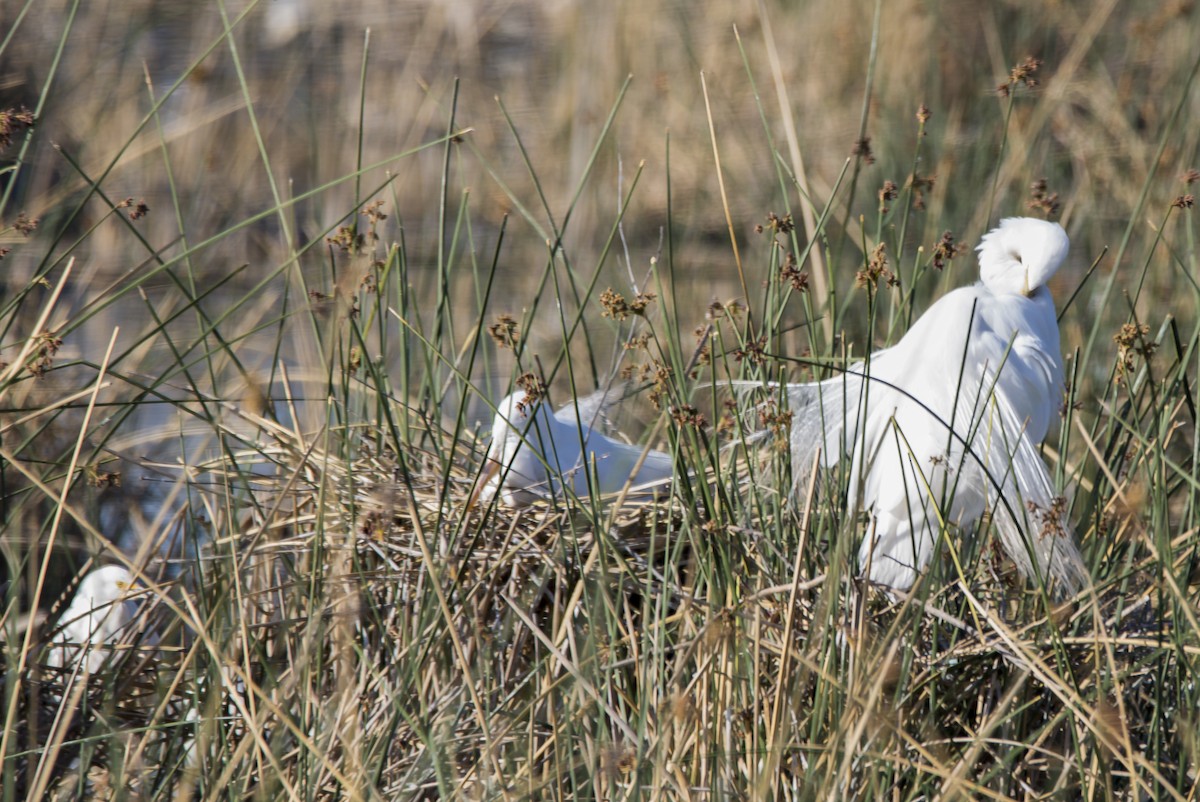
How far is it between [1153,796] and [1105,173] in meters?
3.00

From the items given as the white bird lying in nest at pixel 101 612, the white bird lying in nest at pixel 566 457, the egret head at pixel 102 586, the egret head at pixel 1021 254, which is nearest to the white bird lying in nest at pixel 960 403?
the egret head at pixel 1021 254

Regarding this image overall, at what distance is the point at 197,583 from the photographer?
1686 mm

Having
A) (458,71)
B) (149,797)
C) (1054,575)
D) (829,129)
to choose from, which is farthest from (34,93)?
(1054,575)

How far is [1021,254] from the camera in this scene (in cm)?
205

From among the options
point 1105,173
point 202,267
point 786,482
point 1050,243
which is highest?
point 1105,173

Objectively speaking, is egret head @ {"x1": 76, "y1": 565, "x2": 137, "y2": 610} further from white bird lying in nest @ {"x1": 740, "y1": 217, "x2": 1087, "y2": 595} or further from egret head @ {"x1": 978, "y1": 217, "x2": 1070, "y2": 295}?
egret head @ {"x1": 978, "y1": 217, "x2": 1070, "y2": 295}

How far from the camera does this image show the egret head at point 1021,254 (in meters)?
1.99

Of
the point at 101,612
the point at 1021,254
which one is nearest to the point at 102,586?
the point at 101,612

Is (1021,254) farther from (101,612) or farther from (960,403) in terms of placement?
(101,612)

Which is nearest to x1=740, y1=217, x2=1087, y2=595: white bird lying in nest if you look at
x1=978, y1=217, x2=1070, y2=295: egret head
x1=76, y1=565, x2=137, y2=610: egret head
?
x1=978, y1=217, x2=1070, y2=295: egret head

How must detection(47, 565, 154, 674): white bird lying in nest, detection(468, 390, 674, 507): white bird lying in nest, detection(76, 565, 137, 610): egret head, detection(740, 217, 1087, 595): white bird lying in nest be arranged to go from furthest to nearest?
detection(76, 565, 137, 610): egret head
detection(468, 390, 674, 507): white bird lying in nest
detection(740, 217, 1087, 595): white bird lying in nest
detection(47, 565, 154, 674): white bird lying in nest

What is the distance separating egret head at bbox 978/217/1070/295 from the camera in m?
1.99

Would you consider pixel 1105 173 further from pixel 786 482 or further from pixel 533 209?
pixel 786 482

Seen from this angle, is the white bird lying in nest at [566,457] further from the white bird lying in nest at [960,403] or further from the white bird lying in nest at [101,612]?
the white bird lying in nest at [101,612]
